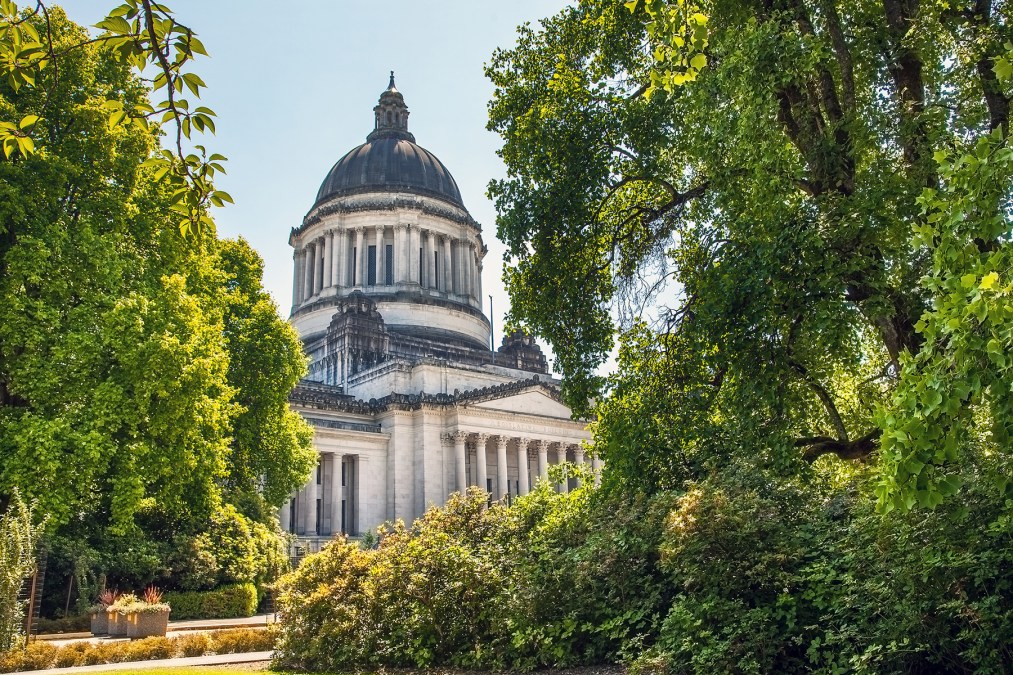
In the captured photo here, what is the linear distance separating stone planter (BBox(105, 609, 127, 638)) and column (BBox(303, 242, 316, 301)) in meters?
48.7

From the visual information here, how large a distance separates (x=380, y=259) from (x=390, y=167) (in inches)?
303

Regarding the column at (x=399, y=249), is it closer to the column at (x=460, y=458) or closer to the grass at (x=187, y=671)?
the column at (x=460, y=458)

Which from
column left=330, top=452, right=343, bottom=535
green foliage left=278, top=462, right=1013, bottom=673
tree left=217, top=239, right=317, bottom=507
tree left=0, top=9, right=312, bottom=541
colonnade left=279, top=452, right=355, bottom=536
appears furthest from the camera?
column left=330, top=452, right=343, bottom=535

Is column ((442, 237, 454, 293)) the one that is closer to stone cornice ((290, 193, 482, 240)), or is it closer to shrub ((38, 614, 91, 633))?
stone cornice ((290, 193, 482, 240))

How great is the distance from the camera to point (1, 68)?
5242 mm

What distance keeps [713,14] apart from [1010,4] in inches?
159

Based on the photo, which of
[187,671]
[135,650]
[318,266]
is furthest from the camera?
[318,266]

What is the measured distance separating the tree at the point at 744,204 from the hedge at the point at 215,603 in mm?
15645

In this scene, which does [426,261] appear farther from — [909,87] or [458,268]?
[909,87]

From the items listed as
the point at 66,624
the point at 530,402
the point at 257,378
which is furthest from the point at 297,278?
the point at 66,624

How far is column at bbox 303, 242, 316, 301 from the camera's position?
221 feet

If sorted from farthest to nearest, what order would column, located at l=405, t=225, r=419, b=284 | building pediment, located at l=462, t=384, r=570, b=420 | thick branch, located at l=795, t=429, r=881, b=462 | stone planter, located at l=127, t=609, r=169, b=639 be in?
column, located at l=405, t=225, r=419, b=284
building pediment, located at l=462, t=384, r=570, b=420
stone planter, located at l=127, t=609, r=169, b=639
thick branch, located at l=795, t=429, r=881, b=462

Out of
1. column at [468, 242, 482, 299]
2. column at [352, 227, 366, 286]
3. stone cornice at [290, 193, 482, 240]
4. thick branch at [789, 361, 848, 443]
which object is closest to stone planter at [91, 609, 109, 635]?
thick branch at [789, 361, 848, 443]

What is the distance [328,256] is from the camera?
65688 millimetres
